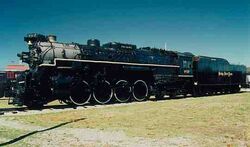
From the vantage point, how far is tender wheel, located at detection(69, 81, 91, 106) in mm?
19438

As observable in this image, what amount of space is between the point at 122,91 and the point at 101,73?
84.7 inches

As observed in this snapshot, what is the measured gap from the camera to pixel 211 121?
12469 mm

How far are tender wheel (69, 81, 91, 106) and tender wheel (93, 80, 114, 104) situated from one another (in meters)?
0.60

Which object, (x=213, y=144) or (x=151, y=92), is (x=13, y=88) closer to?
(x=151, y=92)

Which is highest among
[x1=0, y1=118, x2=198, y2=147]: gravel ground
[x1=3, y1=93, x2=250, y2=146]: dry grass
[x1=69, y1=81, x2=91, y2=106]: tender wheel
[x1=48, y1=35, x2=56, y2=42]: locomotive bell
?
[x1=48, y1=35, x2=56, y2=42]: locomotive bell

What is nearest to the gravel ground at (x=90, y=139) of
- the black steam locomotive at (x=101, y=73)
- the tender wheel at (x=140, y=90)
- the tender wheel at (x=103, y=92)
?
the black steam locomotive at (x=101, y=73)

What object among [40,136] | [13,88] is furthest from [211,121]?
[13,88]

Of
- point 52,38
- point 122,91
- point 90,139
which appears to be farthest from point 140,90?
point 90,139

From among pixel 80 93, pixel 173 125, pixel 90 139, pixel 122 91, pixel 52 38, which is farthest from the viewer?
pixel 122 91

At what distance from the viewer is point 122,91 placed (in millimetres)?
22375

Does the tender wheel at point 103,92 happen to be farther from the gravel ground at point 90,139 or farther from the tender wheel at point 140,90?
the gravel ground at point 90,139

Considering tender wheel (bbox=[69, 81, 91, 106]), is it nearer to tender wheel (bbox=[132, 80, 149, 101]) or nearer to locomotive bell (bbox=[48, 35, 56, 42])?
locomotive bell (bbox=[48, 35, 56, 42])

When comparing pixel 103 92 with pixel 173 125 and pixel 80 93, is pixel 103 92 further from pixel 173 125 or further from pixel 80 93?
pixel 173 125

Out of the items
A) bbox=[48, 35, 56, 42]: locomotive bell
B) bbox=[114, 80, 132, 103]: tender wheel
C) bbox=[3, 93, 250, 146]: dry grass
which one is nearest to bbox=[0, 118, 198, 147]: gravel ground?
bbox=[3, 93, 250, 146]: dry grass
